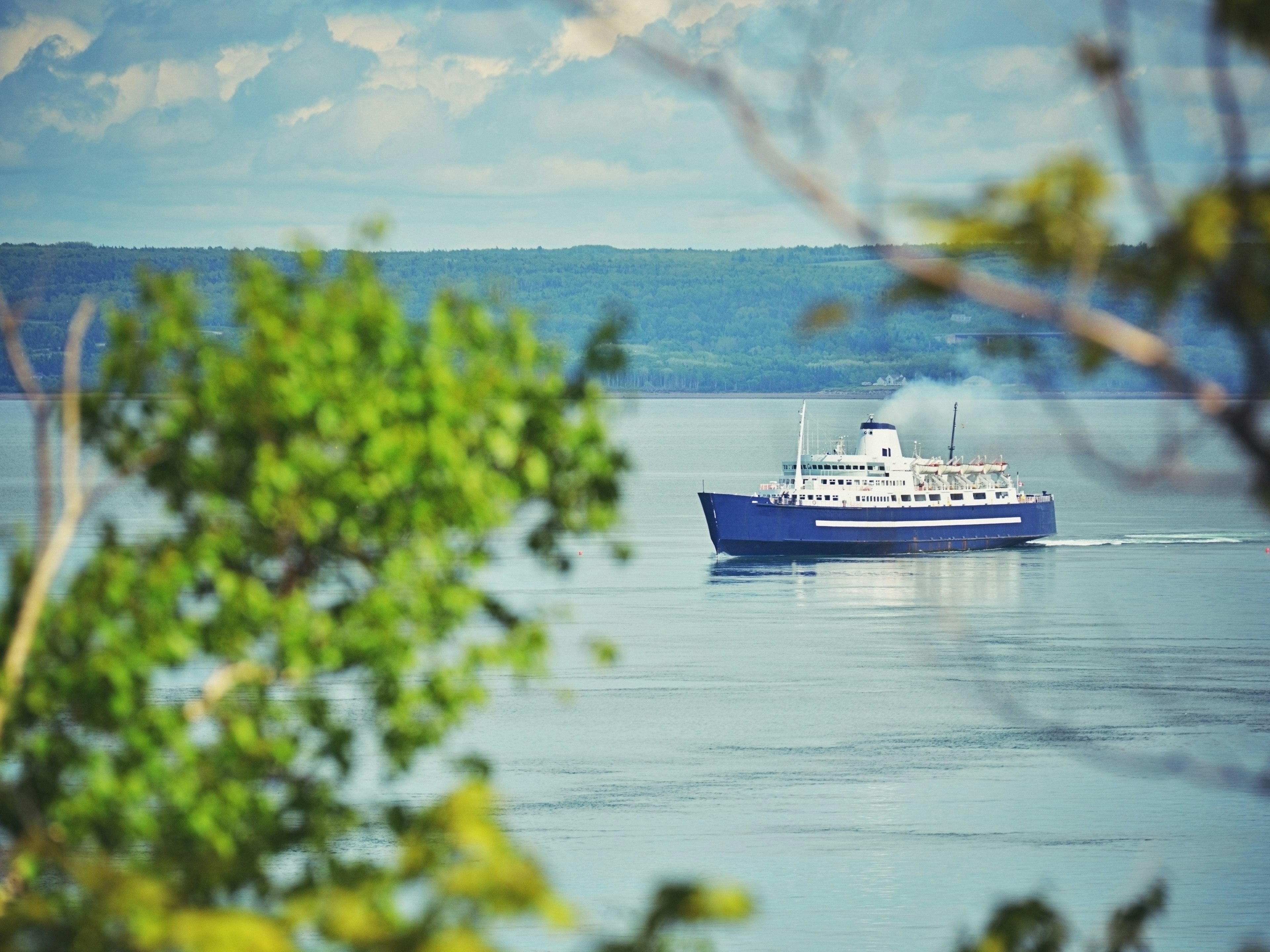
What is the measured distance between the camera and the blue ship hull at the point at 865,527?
78.1 meters

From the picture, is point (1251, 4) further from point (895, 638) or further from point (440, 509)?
point (895, 638)

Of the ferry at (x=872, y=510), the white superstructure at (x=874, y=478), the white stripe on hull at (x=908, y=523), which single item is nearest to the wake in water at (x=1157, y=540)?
the ferry at (x=872, y=510)

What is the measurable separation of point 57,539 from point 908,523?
7631 centimetres

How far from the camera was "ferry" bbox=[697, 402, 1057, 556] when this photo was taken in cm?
7869

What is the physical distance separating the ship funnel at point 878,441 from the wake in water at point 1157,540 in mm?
9632

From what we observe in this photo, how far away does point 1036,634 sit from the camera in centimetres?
5644

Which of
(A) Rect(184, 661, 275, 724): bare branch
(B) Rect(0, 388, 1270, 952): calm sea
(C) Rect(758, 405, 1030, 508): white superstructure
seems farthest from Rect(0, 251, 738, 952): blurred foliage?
(C) Rect(758, 405, 1030, 508): white superstructure

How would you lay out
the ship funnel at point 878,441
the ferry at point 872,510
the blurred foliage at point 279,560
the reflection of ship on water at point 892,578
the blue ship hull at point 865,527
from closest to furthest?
the blurred foliage at point 279,560 < the reflection of ship on water at point 892,578 < the blue ship hull at point 865,527 < the ferry at point 872,510 < the ship funnel at point 878,441

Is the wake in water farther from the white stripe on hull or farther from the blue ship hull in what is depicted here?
the white stripe on hull

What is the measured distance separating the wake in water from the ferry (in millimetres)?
1992

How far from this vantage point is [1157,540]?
296 feet

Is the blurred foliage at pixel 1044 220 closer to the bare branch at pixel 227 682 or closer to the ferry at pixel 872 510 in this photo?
the bare branch at pixel 227 682

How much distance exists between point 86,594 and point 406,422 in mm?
1409

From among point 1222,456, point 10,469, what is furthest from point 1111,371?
point 1222,456
